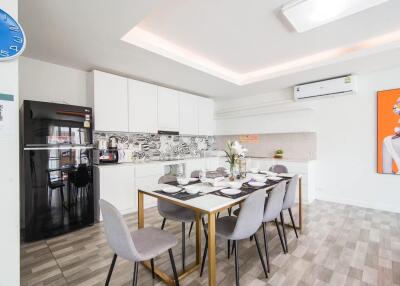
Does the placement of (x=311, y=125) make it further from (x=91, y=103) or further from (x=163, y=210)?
(x=91, y=103)

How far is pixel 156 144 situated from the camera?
4.23m

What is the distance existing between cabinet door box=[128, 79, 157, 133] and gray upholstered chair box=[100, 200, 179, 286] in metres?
2.34

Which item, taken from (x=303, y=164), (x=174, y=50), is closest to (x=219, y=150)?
(x=303, y=164)

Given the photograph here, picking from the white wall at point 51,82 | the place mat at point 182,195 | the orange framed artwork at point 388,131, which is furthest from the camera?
the orange framed artwork at point 388,131

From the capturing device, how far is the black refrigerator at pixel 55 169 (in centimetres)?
231

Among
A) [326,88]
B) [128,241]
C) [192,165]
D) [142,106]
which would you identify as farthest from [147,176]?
[326,88]

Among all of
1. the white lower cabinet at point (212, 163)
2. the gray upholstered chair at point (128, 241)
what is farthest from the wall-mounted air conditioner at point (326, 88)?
the gray upholstered chair at point (128, 241)

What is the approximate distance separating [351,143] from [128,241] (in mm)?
4081

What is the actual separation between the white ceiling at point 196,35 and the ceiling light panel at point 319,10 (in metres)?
0.15

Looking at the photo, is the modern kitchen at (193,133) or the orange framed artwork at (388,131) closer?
the modern kitchen at (193,133)

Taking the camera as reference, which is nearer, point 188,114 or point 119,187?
point 119,187

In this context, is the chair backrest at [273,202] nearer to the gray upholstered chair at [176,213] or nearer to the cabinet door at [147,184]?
the gray upholstered chair at [176,213]

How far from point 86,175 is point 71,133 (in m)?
0.61

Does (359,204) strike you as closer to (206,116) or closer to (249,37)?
(249,37)
